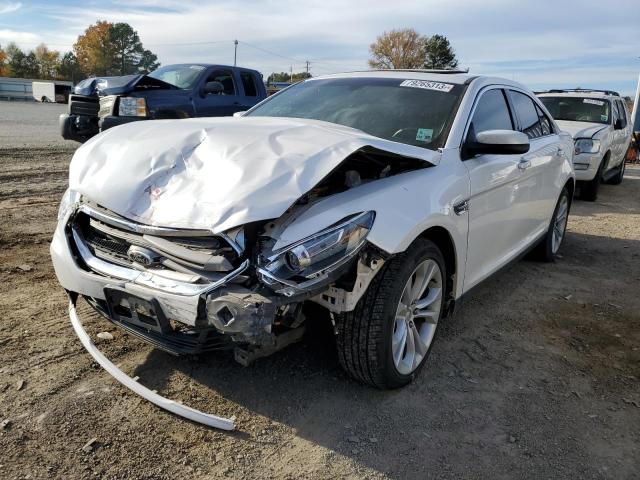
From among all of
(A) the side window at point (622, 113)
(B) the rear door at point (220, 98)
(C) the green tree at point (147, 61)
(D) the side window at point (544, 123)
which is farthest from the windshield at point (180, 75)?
(C) the green tree at point (147, 61)

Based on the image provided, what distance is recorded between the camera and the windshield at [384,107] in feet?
11.3

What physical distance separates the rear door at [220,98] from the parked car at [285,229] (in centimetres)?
644

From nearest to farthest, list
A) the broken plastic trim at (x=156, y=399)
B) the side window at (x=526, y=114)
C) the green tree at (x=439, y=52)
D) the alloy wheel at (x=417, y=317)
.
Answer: the broken plastic trim at (x=156, y=399) → the alloy wheel at (x=417, y=317) → the side window at (x=526, y=114) → the green tree at (x=439, y=52)

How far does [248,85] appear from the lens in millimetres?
10766

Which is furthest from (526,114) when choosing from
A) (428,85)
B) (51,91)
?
(51,91)

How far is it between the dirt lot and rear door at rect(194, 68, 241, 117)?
5.94 metres

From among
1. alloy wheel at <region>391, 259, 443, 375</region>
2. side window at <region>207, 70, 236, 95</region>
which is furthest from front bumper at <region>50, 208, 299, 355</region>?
side window at <region>207, 70, 236, 95</region>

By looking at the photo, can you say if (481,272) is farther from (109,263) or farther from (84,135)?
(84,135)

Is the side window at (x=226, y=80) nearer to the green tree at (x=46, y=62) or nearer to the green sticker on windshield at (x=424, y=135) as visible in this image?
the green sticker on windshield at (x=424, y=135)

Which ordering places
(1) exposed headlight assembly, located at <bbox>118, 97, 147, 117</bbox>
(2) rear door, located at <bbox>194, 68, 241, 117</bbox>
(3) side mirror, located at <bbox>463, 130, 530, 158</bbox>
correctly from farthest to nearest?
(2) rear door, located at <bbox>194, 68, 241, 117</bbox> < (1) exposed headlight assembly, located at <bbox>118, 97, 147, 117</bbox> < (3) side mirror, located at <bbox>463, 130, 530, 158</bbox>

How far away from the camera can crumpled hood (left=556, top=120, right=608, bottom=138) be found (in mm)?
9375

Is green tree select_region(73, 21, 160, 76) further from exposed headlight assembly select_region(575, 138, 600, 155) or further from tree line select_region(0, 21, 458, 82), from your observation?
exposed headlight assembly select_region(575, 138, 600, 155)

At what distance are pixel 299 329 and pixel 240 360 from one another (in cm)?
31

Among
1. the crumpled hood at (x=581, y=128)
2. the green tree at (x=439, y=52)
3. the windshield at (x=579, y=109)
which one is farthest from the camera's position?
the green tree at (x=439, y=52)
